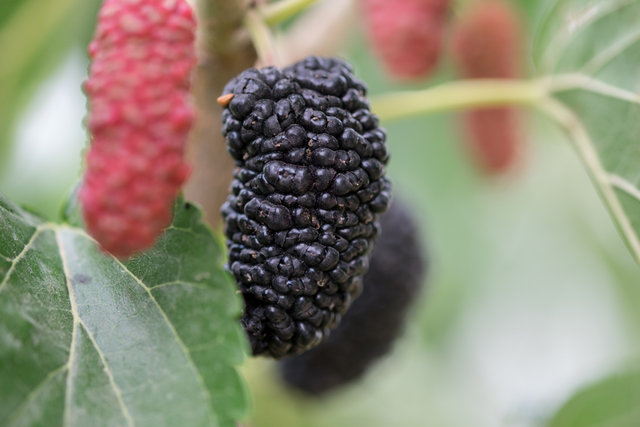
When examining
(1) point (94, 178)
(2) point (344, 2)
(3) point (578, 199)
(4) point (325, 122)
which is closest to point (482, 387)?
(3) point (578, 199)

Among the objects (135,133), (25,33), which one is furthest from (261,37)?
(25,33)

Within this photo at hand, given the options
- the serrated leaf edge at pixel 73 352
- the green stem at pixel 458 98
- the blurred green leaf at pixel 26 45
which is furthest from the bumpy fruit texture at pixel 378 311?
the blurred green leaf at pixel 26 45

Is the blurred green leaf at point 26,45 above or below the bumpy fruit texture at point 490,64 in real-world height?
above

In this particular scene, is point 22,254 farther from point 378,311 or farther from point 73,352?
point 378,311

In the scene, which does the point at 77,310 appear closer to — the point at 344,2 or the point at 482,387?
the point at 344,2

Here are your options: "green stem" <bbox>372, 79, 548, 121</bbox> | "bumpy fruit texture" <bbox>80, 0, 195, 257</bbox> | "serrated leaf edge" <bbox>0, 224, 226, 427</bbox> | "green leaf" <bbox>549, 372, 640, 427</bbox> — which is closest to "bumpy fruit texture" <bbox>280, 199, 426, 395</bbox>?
"green stem" <bbox>372, 79, 548, 121</bbox>

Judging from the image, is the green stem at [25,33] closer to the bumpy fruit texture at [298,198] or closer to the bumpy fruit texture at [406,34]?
the bumpy fruit texture at [406,34]
